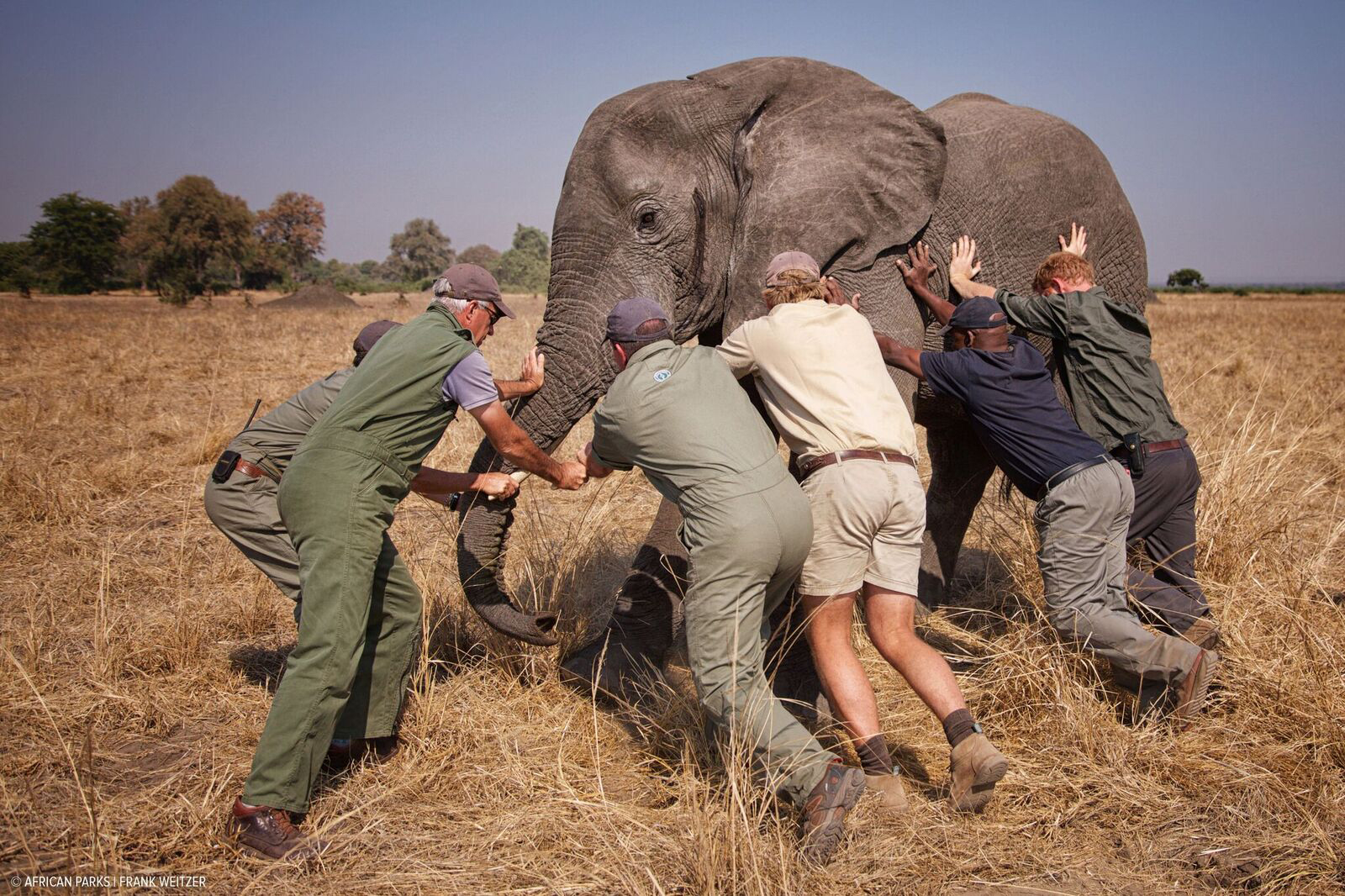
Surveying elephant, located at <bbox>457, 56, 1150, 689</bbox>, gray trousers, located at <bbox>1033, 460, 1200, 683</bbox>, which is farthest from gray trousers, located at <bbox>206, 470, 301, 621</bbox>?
gray trousers, located at <bbox>1033, 460, 1200, 683</bbox>

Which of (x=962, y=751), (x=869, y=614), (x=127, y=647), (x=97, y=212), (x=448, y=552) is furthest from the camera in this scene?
(x=97, y=212)

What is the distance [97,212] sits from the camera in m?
60.1

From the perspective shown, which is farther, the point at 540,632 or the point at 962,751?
the point at 540,632

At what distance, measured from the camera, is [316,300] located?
38.7m

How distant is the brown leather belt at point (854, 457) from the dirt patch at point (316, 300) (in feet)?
120

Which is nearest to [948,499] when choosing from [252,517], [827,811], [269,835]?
[827,811]

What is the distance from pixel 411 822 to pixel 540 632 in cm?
113

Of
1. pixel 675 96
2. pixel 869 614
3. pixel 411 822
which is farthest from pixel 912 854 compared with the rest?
pixel 675 96

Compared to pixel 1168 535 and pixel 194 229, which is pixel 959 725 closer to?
pixel 1168 535

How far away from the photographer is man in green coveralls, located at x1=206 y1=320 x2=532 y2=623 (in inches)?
179

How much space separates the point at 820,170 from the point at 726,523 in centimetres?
240

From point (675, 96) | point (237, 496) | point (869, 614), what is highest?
point (675, 96)

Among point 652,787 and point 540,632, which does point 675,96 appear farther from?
point 652,787

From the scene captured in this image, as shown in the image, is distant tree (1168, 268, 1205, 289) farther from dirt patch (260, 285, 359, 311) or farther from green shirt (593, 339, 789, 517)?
green shirt (593, 339, 789, 517)
